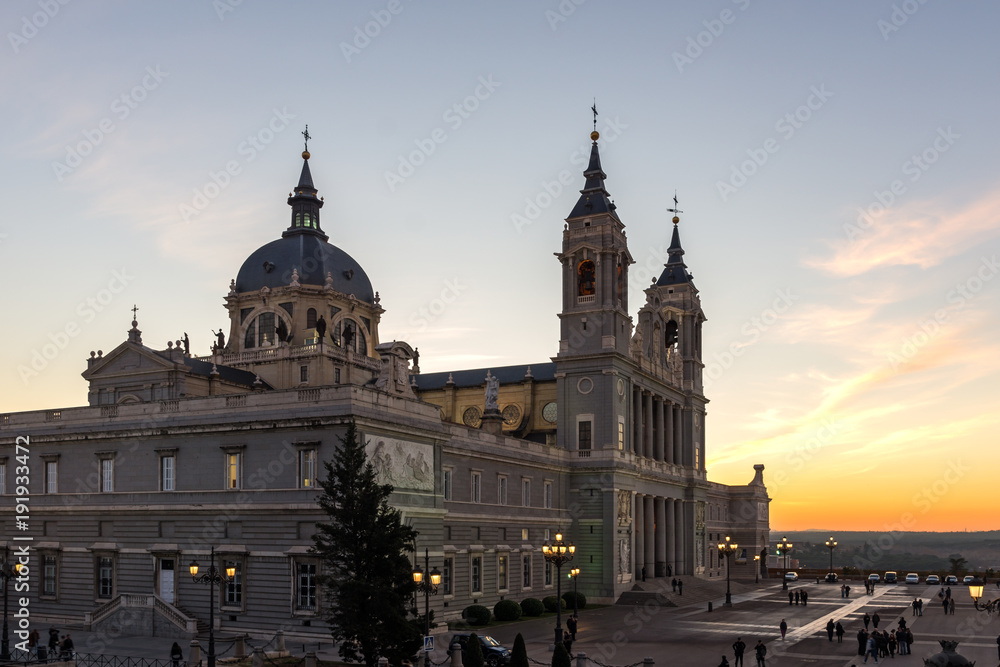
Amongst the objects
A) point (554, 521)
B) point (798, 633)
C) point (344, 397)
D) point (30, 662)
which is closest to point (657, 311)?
point (554, 521)

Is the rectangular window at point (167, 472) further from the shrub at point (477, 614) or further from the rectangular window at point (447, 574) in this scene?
the shrub at point (477, 614)

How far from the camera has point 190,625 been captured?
46.6 metres

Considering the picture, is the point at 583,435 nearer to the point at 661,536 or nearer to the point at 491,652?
the point at 661,536

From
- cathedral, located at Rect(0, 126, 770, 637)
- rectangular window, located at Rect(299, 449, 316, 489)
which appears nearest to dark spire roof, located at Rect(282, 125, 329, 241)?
cathedral, located at Rect(0, 126, 770, 637)

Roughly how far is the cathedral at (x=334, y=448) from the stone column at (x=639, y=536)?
161mm

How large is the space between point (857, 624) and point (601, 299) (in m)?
29.4

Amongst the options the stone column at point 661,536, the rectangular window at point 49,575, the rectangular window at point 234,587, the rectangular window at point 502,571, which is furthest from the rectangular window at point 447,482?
the stone column at point 661,536

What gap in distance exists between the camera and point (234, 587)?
160ft

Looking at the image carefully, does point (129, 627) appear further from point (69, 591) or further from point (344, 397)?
point (344, 397)

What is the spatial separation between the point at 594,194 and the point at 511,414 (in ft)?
67.1

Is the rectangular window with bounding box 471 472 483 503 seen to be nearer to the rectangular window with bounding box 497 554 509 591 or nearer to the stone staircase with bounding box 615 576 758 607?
the rectangular window with bounding box 497 554 509 591

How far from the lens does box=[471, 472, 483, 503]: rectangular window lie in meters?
62.6

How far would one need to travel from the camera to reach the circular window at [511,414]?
87.9 metres

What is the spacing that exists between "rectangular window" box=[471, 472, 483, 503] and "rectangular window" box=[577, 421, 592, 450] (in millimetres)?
16110
